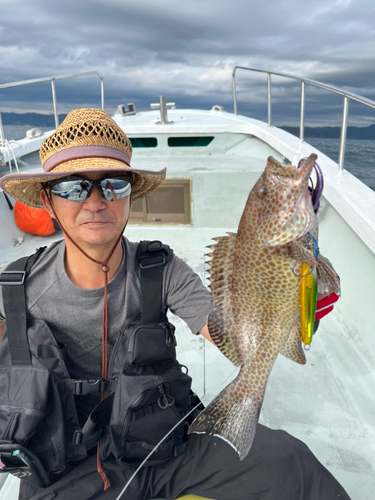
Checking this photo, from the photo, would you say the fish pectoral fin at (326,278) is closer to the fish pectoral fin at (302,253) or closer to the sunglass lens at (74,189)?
the fish pectoral fin at (302,253)

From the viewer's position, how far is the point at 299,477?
1.69m

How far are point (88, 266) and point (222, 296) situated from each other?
2.33 ft

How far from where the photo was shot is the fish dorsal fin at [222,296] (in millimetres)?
1554

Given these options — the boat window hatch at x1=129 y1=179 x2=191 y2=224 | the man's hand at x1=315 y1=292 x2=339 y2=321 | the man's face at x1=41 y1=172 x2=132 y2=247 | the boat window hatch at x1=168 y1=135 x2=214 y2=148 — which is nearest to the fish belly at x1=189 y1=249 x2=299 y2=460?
the man's hand at x1=315 y1=292 x2=339 y2=321

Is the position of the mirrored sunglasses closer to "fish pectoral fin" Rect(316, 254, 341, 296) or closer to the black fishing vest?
the black fishing vest

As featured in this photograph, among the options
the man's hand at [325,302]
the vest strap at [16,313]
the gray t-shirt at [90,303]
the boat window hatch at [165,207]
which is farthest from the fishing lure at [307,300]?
the boat window hatch at [165,207]

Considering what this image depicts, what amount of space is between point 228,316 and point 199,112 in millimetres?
10118

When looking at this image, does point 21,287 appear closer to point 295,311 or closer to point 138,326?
point 138,326

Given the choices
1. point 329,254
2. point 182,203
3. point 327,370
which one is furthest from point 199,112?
point 327,370

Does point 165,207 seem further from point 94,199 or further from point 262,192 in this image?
point 262,192

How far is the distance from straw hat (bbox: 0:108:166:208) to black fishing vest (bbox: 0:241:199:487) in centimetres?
49

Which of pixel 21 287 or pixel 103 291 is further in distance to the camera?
pixel 103 291

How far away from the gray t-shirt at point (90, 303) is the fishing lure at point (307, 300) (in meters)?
0.57

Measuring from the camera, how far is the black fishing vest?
5.12ft
